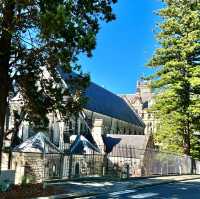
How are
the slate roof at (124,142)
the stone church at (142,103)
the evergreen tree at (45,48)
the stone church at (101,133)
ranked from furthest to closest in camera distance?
1. the stone church at (142,103)
2. the slate roof at (124,142)
3. the stone church at (101,133)
4. the evergreen tree at (45,48)

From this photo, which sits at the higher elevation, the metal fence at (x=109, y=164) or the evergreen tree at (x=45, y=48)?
the evergreen tree at (x=45, y=48)

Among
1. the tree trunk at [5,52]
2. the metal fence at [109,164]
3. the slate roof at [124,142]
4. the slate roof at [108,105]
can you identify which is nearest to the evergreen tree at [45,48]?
the tree trunk at [5,52]

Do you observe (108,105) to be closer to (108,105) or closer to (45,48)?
(108,105)

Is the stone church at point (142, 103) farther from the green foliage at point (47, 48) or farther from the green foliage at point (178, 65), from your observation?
the green foliage at point (47, 48)

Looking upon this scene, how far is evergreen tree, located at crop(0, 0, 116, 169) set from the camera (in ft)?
49.0

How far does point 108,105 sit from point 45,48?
5614 centimetres

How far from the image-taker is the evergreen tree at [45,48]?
14.9 metres

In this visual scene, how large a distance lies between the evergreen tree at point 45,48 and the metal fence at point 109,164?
4946 millimetres

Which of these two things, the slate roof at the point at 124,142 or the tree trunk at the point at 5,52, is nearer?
the tree trunk at the point at 5,52

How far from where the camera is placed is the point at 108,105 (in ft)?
237

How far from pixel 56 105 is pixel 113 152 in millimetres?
36066

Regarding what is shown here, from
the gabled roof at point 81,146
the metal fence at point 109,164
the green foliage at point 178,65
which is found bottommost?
the metal fence at point 109,164

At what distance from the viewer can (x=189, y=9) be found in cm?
4147

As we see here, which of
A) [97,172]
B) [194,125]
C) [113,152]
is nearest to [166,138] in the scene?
[194,125]
